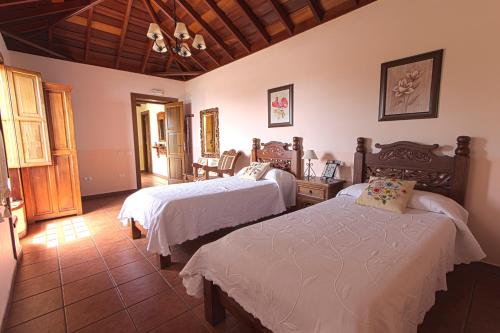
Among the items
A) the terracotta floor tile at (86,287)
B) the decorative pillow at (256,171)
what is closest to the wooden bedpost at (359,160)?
the decorative pillow at (256,171)

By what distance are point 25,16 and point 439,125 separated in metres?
5.20

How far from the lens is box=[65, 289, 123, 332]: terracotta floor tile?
1653 mm

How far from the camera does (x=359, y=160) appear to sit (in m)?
2.83

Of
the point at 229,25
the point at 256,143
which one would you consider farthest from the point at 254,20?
the point at 256,143

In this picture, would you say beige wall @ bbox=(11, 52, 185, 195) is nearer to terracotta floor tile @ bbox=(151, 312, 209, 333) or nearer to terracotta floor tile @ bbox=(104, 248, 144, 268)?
terracotta floor tile @ bbox=(104, 248, 144, 268)

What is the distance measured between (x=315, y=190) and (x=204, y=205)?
55.8 inches

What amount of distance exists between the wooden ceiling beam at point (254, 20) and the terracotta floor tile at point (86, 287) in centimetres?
Answer: 374

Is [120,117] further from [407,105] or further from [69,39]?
[407,105]

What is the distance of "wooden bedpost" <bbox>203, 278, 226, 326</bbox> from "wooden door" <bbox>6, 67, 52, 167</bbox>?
11.5ft

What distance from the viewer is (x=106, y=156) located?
5.07m

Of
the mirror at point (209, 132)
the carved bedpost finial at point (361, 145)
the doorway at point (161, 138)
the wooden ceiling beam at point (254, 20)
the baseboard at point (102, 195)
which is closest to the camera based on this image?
the carved bedpost finial at point (361, 145)

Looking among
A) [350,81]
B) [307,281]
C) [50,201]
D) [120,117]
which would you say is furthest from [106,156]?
[307,281]

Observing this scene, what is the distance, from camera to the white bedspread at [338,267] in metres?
0.98

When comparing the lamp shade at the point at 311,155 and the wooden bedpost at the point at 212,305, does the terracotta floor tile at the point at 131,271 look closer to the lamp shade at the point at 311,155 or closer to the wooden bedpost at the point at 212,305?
the wooden bedpost at the point at 212,305
